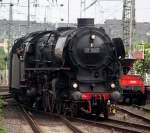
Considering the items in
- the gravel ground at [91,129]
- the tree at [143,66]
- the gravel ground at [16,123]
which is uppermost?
the tree at [143,66]

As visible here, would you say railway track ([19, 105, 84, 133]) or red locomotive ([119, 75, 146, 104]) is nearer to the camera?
railway track ([19, 105, 84, 133])

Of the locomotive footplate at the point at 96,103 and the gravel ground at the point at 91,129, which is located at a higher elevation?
the locomotive footplate at the point at 96,103

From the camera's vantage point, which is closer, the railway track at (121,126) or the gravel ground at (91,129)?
the railway track at (121,126)

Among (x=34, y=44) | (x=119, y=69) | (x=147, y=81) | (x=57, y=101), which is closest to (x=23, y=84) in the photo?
(x=34, y=44)

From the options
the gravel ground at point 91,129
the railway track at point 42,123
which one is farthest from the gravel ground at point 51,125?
the gravel ground at point 91,129

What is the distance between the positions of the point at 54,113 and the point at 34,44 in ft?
11.4

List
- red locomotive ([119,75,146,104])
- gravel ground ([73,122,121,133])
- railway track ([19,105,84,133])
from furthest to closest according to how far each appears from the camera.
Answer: red locomotive ([119,75,146,104]), gravel ground ([73,122,121,133]), railway track ([19,105,84,133])

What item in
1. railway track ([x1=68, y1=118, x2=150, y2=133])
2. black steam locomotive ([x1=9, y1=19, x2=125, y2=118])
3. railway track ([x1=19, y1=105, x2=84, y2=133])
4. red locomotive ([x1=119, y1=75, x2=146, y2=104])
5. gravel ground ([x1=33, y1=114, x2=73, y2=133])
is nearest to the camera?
railway track ([x1=68, y1=118, x2=150, y2=133])

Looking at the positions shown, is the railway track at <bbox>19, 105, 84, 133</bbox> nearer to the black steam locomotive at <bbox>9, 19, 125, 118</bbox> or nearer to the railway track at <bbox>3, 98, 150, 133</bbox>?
the railway track at <bbox>3, 98, 150, 133</bbox>

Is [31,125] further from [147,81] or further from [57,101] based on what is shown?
[147,81]

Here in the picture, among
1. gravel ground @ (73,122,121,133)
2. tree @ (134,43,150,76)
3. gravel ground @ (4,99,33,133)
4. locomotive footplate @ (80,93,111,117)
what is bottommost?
gravel ground @ (4,99,33,133)

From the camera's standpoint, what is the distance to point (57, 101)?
1836 centimetres

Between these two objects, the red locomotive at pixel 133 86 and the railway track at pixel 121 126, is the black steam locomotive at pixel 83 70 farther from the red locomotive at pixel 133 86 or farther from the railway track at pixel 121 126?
the red locomotive at pixel 133 86

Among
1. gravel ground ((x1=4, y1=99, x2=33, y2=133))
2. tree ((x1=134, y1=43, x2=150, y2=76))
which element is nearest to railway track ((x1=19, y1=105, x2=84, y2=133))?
gravel ground ((x1=4, y1=99, x2=33, y2=133))
